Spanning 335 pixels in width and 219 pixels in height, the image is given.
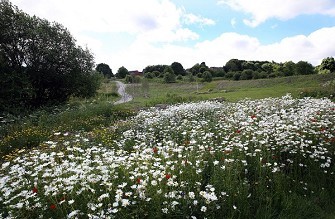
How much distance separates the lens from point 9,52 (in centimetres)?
1798

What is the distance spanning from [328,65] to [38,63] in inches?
1880

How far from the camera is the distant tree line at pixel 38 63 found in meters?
16.9

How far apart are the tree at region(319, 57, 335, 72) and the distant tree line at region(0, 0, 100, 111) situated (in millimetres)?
43153

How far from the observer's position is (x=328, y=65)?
47812mm

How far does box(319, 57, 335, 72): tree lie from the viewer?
47312 millimetres

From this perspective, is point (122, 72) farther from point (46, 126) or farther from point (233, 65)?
point (46, 126)

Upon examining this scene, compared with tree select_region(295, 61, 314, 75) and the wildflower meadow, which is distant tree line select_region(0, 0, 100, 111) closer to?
the wildflower meadow

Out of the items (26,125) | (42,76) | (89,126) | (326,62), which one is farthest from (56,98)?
(326,62)

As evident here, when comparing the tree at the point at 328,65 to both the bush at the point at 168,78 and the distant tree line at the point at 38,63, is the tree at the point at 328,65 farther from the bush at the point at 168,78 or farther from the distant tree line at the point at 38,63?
the distant tree line at the point at 38,63

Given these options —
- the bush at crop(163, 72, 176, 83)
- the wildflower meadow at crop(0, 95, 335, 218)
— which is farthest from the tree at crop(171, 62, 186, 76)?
the wildflower meadow at crop(0, 95, 335, 218)

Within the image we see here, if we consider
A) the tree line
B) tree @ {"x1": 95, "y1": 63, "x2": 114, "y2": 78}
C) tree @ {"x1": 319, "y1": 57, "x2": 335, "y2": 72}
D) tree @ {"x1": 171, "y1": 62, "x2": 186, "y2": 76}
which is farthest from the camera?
tree @ {"x1": 95, "y1": 63, "x2": 114, "y2": 78}

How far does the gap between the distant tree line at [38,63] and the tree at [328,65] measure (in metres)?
43.2

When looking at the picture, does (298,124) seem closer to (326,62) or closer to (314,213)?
(314,213)

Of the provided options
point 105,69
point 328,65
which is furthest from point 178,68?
point 328,65
